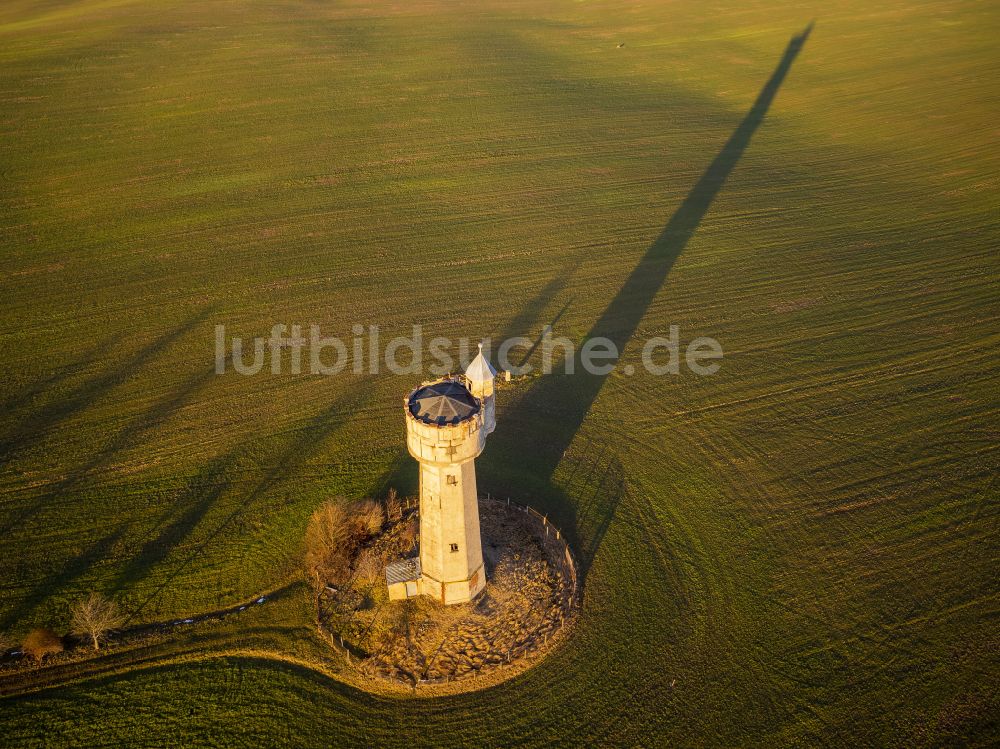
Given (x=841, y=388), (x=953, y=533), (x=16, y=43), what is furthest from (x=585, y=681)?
(x=16, y=43)

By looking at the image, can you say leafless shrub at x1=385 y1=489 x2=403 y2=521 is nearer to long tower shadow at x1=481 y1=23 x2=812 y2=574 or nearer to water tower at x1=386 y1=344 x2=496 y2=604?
water tower at x1=386 y1=344 x2=496 y2=604

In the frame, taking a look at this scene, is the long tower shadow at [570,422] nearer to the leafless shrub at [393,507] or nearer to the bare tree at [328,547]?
the leafless shrub at [393,507]

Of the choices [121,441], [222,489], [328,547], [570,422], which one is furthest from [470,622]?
[121,441]

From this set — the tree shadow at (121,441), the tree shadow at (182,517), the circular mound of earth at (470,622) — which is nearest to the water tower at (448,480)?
the circular mound of earth at (470,622)

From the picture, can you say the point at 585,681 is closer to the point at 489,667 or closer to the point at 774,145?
the point at 489,667

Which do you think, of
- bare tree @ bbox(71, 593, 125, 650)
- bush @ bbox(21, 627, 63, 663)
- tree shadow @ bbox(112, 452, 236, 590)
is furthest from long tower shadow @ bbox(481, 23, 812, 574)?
bush @ bbox(21, 627, 63, 663)
